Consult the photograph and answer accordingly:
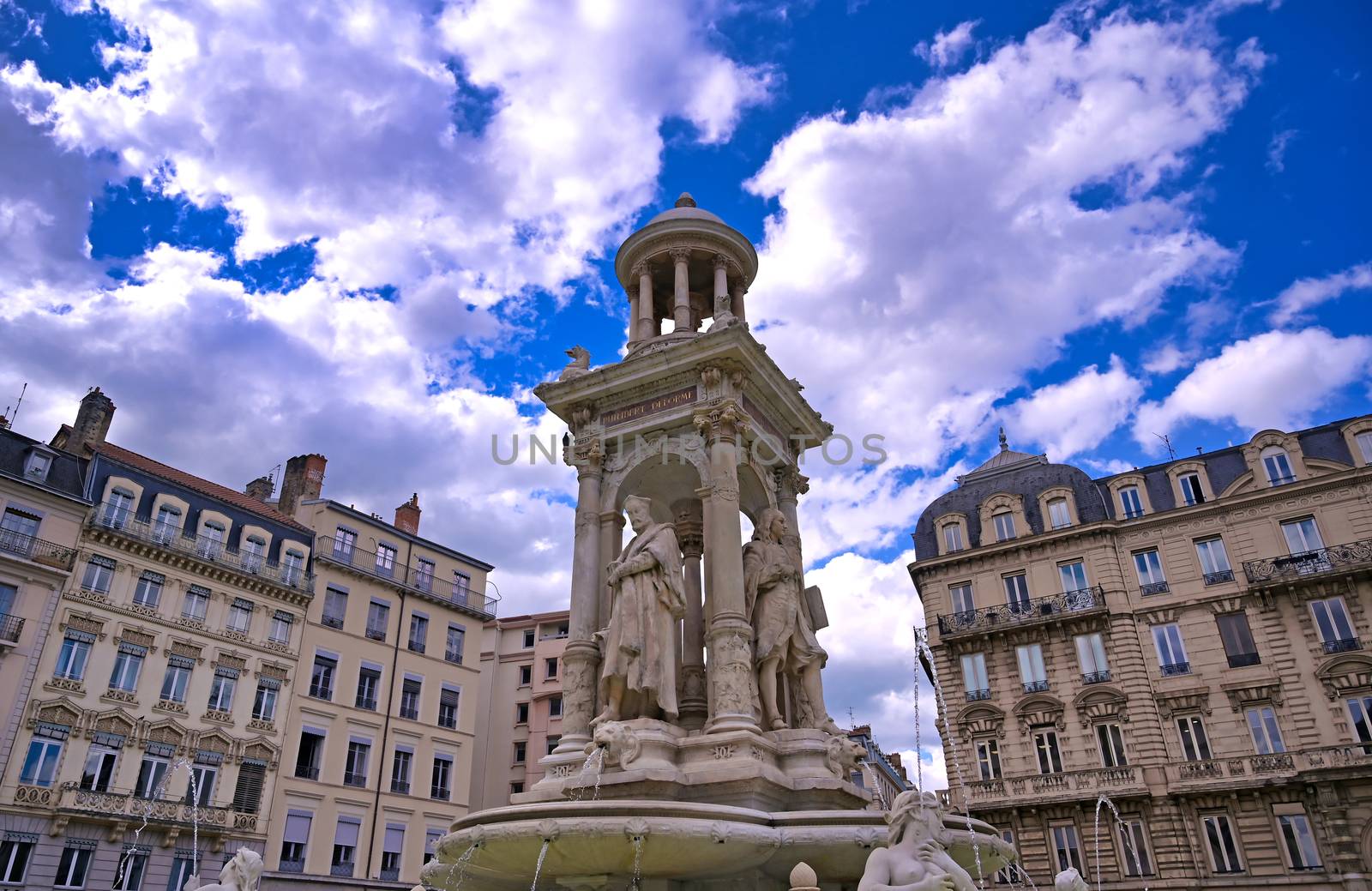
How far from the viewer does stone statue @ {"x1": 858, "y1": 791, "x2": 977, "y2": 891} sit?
20.1ft

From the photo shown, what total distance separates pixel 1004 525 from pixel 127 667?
33.2m

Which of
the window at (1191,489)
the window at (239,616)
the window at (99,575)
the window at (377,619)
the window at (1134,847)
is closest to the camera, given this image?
the window at (1134,847)

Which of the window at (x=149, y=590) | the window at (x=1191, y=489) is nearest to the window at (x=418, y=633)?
the window at (x=149, y=590)

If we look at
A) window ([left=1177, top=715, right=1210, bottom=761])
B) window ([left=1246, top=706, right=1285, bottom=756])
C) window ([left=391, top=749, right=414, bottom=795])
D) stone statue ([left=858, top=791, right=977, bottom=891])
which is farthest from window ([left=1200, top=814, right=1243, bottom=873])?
window ([left=391, top=749, right=414, bottom=795])

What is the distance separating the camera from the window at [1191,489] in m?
34.2

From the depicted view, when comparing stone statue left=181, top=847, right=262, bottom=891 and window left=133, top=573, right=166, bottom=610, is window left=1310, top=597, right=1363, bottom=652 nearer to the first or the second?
stone statue left=181, top=847, right=262, bottom=891

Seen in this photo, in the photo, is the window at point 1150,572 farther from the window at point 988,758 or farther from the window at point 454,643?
the window at point 454,643

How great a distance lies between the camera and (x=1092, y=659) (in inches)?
1291

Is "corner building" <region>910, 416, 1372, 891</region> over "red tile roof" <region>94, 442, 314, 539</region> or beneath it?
beneath

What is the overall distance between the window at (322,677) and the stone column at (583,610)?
27.8 metres

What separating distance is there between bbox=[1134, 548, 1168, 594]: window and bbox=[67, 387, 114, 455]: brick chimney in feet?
129

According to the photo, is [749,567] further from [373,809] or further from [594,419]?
[373,809]

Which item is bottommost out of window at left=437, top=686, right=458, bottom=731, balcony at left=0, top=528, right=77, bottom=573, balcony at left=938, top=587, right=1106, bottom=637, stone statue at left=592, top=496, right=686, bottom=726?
stone statue at left=592, top=496, right=686, bottom=726

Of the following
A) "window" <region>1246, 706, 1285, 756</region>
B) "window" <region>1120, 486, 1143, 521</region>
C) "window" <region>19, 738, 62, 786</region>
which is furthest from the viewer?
"window" <region>1120, 486, 1143, 521</region>
